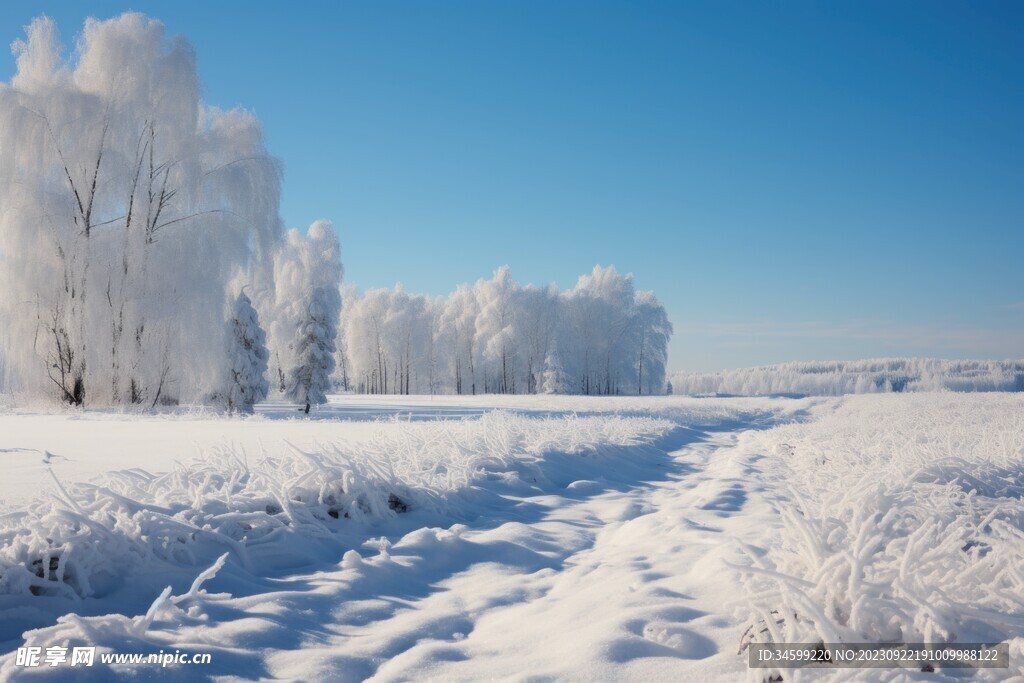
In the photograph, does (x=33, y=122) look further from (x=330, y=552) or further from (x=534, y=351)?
(x=534, y=351)

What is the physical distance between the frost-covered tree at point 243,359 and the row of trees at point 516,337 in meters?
23.8

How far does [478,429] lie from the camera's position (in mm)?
7301

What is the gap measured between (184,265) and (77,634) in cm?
1362

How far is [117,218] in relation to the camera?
13.5m

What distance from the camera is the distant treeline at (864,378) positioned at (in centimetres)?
4997

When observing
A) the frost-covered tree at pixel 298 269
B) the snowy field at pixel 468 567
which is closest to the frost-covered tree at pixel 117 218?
the snowy field at pixel 468 567

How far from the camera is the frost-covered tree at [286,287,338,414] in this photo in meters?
23.4

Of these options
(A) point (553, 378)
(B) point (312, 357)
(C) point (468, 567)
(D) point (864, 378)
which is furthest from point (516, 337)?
(C) point (468, 567)

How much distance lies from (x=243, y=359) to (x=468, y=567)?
19765 millimetres

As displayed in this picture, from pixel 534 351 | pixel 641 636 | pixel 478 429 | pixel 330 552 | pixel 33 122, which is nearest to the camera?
pixel 641 636

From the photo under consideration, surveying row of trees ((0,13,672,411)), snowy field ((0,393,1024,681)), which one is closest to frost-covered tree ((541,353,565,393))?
row of trees ((0,13,672,411))

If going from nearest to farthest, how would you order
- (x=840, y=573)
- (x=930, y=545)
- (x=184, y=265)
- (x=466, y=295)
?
(x=840, y=573) → (x=930, y=545) → (x=184, y=265) → (x=466, y=295)

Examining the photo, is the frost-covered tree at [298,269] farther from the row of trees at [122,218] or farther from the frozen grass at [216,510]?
the frozen grass at [216,510]

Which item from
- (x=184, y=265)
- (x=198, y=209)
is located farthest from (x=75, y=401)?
(x=198, y=209)
